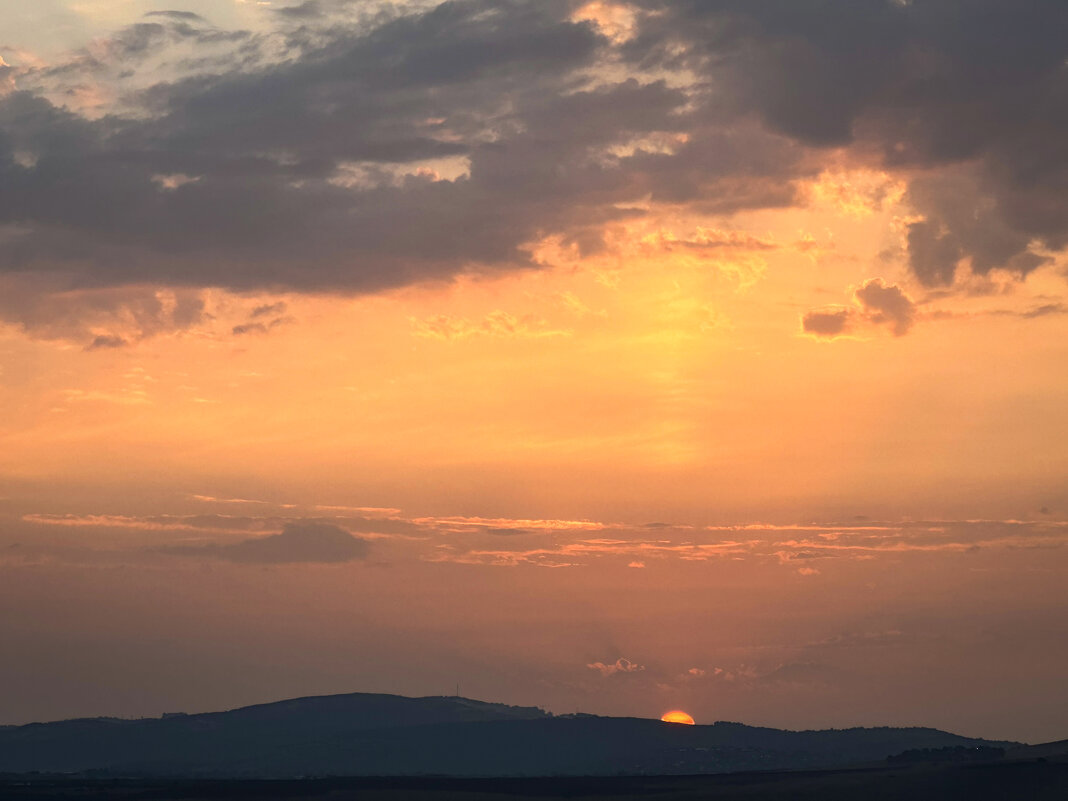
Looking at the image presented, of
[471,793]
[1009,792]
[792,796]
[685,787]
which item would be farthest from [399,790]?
[1009,792]

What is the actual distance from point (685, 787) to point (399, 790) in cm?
3518

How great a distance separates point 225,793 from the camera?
16350 cm

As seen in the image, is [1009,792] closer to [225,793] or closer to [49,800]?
[225,793]

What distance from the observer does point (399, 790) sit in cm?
16375

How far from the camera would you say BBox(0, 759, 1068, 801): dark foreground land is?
147250mm

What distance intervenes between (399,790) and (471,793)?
8.90 m

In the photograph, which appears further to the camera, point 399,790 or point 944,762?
point 944,762

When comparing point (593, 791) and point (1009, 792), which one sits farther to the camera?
point (593, 791)

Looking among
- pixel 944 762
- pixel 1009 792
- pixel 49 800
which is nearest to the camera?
pixel 1009 792

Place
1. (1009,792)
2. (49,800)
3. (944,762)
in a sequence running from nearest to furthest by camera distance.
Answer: (1009,792) → (49,800) → (944,762)

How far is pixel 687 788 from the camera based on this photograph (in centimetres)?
16138

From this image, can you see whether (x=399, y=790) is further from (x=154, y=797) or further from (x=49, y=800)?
(x=49, y=800)

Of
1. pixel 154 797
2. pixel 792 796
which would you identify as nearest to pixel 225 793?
pixel 154 797

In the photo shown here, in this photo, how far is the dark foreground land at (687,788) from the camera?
147 metres
